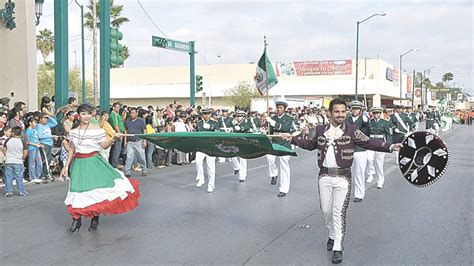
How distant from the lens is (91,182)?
7.61m

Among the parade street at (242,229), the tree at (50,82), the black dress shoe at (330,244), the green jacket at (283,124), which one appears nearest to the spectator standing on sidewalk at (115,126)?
the parade street at (242,229)

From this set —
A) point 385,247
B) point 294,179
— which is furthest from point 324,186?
point 294,179

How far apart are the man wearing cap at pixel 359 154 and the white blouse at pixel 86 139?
4170 mm

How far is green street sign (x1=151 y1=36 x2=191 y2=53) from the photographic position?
22.7 metres

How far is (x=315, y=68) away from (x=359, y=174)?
57.2 meters

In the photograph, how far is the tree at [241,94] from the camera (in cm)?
6227

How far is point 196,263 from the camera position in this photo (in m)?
6.27

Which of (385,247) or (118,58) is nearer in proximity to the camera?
(385,247)

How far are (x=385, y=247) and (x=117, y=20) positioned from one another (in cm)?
3815

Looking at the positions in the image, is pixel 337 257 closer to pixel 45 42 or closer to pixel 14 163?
pixel 14 163

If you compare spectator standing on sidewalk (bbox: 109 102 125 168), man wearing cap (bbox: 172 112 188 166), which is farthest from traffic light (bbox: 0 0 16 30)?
man wearing cap (bbox: 172 112 188 166)

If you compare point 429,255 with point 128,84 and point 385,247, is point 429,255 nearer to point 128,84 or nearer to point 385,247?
point 385,247

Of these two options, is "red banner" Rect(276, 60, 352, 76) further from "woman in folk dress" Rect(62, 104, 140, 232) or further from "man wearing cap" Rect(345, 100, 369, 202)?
"woman in folk dress" Rect(62, 104, 140, 232)

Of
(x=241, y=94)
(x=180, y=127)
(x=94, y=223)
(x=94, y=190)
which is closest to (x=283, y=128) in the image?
(x=94, y=223)
